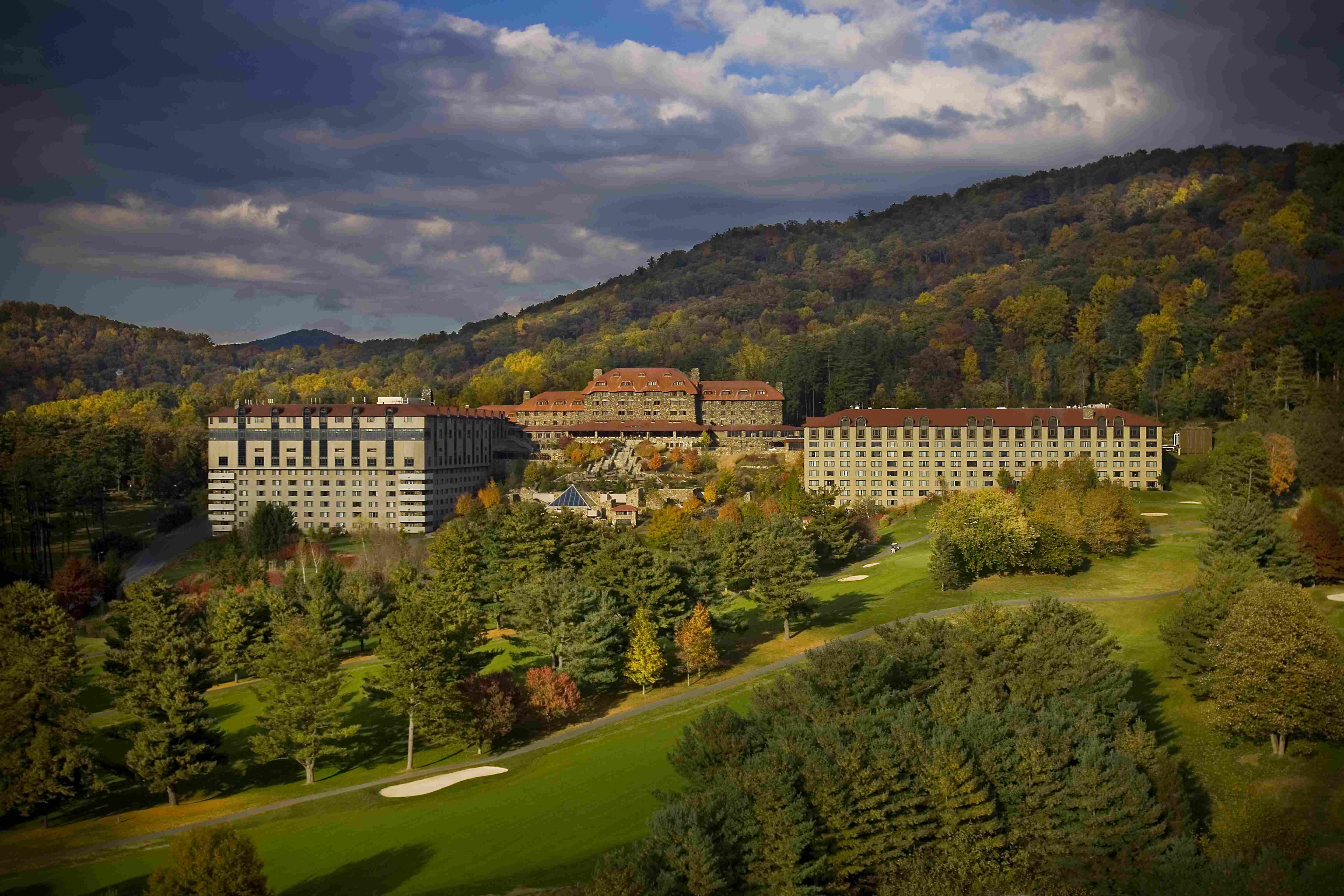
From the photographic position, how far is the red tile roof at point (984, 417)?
10406cm

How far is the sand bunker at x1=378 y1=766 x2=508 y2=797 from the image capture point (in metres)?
45.5

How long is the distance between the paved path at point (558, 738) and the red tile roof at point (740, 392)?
73.2 meters

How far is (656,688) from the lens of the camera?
59219mm

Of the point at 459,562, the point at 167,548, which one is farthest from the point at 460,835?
the point at 167,548

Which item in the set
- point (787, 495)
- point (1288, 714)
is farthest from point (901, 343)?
point (1288, 714)

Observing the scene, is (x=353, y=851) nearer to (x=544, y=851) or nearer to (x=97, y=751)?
(x=544, y=851)

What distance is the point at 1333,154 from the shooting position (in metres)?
193

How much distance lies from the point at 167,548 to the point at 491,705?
213ft

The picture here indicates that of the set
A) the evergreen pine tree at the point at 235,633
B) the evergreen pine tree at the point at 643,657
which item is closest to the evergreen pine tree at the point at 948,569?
the evergreen pine tree at the point at 643,657

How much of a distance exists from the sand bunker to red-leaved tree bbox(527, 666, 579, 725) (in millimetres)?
4540

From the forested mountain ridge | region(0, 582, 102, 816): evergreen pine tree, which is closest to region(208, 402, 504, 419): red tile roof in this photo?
the forested mountain ridge

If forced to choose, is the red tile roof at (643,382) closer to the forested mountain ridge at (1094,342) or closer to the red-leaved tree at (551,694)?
the forested mountain ridge at (1094,342)

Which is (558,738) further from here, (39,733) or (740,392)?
(740,392)

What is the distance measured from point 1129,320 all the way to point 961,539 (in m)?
75.8
